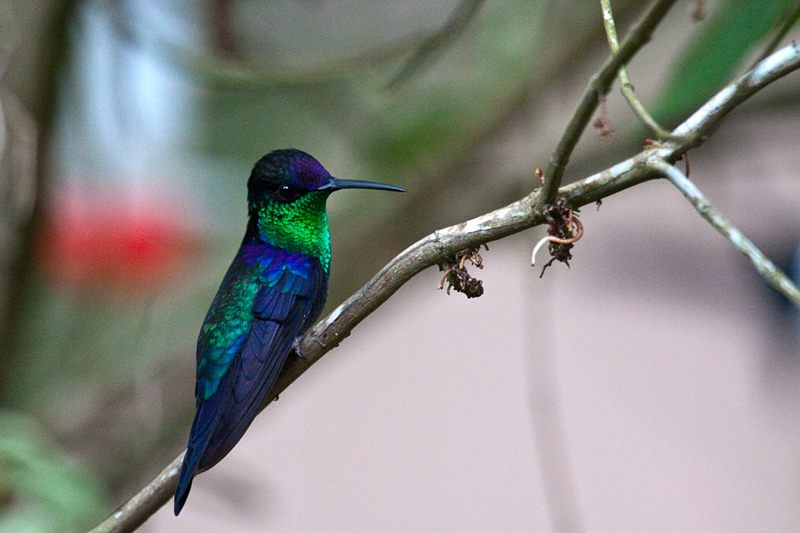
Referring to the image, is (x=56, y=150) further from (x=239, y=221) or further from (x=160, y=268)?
(x=239, y=221)

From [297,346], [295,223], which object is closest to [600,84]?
[297,346]

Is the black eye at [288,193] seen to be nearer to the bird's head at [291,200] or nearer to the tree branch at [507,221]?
the bird's head at [291,200]

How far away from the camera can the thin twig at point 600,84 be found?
67cm

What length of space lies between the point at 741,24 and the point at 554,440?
4.36 ft

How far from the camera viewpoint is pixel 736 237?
2.37ft

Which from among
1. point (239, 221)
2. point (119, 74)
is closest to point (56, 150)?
point (119, 74)

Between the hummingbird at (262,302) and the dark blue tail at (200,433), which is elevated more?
the hummingbird at (262,302)

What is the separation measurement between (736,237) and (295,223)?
1155 mm

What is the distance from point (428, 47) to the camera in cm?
193

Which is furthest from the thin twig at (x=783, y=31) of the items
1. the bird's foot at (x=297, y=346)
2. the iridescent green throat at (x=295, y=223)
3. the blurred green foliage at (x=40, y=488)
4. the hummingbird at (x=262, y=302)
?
the blurred green foliage at (x=40, y=488)

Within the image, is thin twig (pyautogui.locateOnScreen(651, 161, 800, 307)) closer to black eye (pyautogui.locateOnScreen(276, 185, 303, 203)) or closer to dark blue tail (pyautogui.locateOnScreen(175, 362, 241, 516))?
dark blue tail (pyautogui.locateOnScreen(175, 362, 241, 516))

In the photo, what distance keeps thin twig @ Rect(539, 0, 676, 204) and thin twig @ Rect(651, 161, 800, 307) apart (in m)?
0.10

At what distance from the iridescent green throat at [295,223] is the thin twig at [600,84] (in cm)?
95

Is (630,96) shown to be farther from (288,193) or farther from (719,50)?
(288,193)
